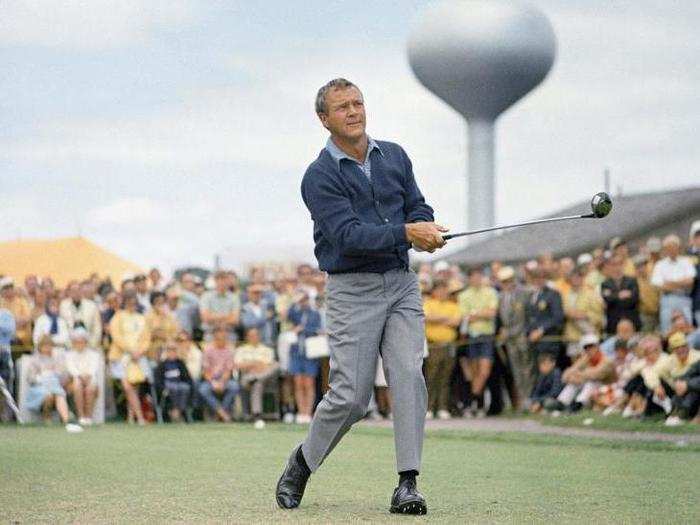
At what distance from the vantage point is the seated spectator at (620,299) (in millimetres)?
18125

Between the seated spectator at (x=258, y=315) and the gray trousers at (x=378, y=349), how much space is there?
44.4 feet

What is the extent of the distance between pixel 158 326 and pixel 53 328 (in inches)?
57.6

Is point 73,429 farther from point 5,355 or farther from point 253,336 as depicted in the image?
point 253,336

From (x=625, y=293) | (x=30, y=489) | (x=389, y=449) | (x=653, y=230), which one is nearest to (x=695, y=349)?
(x=625, y=293)

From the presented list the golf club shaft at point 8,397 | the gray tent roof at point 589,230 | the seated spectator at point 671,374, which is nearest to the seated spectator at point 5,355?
the golf club shaft at point 8,397

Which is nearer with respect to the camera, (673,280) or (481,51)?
(673,280)

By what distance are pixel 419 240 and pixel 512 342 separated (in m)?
13.2

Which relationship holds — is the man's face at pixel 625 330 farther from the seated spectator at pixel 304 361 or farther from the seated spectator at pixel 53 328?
the seated spectator at pixel 53 328

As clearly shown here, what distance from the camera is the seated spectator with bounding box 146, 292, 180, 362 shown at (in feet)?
67.3

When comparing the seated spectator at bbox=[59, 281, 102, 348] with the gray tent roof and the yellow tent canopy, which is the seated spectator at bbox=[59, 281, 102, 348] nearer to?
the yellow tent canopy

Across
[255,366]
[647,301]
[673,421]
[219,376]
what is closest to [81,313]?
[219,376]

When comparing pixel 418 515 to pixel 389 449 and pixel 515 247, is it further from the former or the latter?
pixel 515 247

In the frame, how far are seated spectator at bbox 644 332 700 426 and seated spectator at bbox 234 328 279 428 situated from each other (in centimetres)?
643

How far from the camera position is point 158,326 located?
67.5ft
